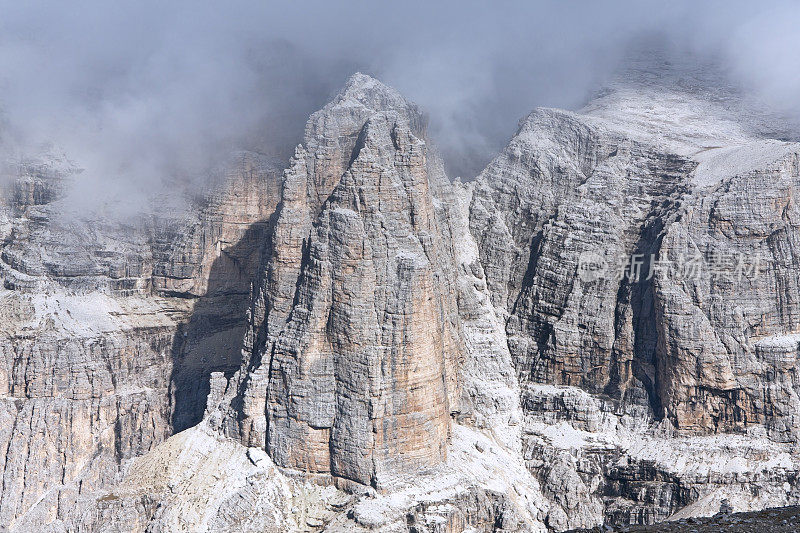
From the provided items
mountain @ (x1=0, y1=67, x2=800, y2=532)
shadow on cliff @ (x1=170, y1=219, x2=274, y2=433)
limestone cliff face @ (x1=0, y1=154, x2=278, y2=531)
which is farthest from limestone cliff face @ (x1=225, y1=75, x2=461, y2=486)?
shadow on cliff @ (x1=170, y1=219, x2=274, y2=433)

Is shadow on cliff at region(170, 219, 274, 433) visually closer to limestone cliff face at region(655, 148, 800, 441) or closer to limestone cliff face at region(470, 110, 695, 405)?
limestone cliff face at region(470, 110, 695, 405)

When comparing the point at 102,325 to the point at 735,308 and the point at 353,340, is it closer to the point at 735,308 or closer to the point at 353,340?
the point at 353,340

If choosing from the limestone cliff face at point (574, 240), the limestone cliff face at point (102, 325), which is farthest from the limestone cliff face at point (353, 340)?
the limestone cliff face at point (102, 325)

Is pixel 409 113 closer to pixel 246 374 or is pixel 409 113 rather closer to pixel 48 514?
pixel 246 374

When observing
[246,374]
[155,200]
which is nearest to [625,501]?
[246,374]

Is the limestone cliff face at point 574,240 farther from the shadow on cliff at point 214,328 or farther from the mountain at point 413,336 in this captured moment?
the shadow on cliff at point 214,328
